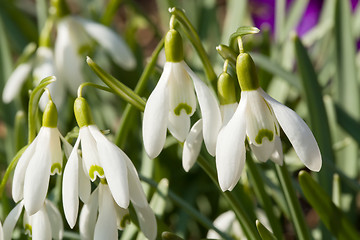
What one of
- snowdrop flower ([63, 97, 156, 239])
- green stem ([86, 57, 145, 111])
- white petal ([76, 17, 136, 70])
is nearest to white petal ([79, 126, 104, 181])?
snowdrop flower ([63, 97, 156, 239])

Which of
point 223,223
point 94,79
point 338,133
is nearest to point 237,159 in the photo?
point 223,223

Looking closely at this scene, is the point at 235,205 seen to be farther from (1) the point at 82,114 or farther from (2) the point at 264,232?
(1) the point at 82,114

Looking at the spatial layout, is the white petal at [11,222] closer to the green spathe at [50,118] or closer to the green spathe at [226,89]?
A: the green spathe at [50,118]

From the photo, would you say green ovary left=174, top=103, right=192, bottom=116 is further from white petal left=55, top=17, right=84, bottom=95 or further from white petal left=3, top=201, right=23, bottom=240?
white petal left=55, top=17, right=84, bottom=95

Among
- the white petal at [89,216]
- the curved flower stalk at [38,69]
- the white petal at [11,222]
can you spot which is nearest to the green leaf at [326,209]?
the white petal at [89,216]

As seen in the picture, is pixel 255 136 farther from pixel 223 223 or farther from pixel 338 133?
pixel 338 133

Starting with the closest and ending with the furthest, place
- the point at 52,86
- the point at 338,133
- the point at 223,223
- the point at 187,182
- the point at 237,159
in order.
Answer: the point at 237,159, the point at 223,223, the point at 52,86, the point at 338,133, the point at 187,182
